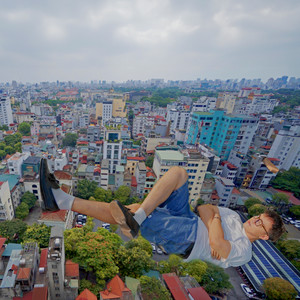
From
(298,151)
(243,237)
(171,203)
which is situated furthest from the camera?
(298,151)

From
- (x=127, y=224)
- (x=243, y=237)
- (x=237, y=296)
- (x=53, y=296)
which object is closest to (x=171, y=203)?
(x=127, y=224)

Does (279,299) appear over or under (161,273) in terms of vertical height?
under

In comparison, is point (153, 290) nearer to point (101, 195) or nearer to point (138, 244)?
point (138, 244)

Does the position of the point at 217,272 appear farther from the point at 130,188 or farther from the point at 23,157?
the point at 23,157

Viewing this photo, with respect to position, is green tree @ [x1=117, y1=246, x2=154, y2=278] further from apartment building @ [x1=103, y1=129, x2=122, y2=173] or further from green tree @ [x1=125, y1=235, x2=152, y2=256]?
apartment building @ [x1=103, y1=129, x2=122, y2=173]

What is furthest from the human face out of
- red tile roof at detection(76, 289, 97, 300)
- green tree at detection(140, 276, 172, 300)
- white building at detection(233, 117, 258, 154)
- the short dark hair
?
white building at detection(233, 117, 258, 154)

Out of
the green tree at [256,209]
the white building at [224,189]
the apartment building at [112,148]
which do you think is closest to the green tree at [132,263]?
the apartment building at [112,148]

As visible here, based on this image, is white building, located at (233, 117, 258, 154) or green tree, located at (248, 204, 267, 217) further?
white building, located at (233, 117, 258, 154)
